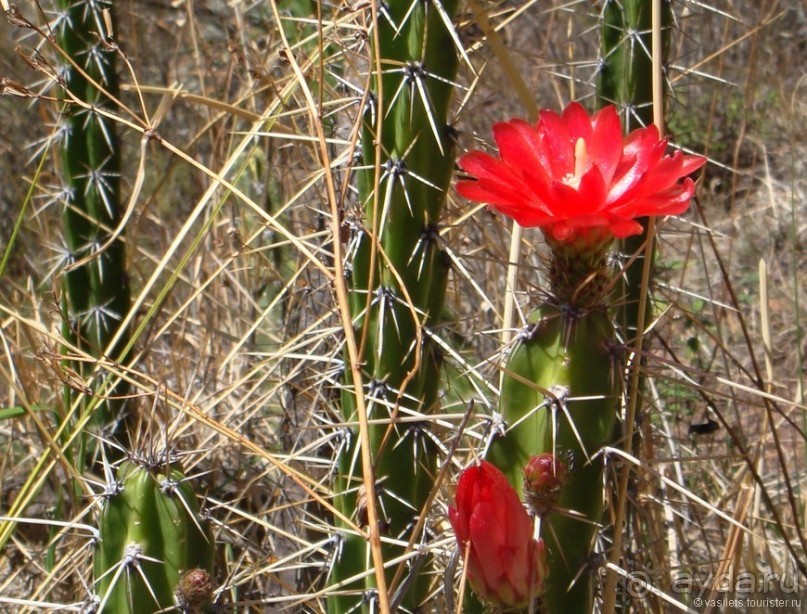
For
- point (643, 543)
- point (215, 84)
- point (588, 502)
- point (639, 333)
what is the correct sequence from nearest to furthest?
1. point (588, 502)
2. point (639, 333)
3. point (643, 543)
4. point (215, 84)

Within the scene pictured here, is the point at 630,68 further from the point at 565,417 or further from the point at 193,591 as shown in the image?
the point at 193,591

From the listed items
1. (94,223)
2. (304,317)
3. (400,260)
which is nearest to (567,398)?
(400,260)

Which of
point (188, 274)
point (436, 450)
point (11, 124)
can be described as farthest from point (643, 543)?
point (11, 124)

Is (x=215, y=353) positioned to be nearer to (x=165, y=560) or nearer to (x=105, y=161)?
(x=105, y=161)

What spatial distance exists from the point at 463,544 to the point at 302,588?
91cm

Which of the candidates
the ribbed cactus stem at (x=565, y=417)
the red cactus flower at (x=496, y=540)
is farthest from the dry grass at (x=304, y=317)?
the red cactus flower at (x=496, y=540)

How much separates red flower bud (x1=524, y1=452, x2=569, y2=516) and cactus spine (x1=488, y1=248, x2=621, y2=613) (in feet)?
0.05

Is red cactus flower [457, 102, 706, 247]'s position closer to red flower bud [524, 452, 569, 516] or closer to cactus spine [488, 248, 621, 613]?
cactus spine [488, 248, 621, 613]

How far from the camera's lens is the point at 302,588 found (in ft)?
5.83

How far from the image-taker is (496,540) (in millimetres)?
921

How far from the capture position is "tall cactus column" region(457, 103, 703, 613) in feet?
3.14

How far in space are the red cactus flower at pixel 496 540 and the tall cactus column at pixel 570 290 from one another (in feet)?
0.23

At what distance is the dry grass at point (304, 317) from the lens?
1.44 meters

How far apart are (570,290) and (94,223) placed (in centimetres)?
128
